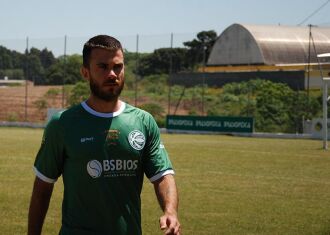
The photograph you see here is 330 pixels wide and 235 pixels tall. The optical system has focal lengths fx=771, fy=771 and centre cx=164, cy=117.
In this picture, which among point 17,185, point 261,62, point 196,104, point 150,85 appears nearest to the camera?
point 17,185

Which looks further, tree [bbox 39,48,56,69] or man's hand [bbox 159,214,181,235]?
tree [bbox 39,48,56,69]

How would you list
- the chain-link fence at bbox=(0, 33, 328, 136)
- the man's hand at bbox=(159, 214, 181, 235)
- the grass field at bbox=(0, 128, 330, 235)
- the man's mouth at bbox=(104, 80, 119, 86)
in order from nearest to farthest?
1. the man's hand at bbox=(159, 214, 181, 235)
2. the man's mouth at bbox=(104, 80, 119, 86)
3. the grass field at bbox=(0, 128, 330, 235)
4. the chain-link fence at bbox=(0, 33, 328, 136)

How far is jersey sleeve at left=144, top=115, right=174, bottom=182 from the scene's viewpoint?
14.0 feet

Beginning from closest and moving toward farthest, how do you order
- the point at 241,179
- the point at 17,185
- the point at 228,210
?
the point at 228,210 < the point at 17,185 < the point at 241,179

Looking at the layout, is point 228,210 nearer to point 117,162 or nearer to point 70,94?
point 117,162

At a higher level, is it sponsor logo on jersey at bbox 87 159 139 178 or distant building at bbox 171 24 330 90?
distant building at bbox 171 24 330 90

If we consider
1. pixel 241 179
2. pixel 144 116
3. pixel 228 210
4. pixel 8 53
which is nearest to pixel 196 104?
pixel 8 53

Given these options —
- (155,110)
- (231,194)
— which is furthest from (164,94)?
(231,194)

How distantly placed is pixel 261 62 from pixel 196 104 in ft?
63.0

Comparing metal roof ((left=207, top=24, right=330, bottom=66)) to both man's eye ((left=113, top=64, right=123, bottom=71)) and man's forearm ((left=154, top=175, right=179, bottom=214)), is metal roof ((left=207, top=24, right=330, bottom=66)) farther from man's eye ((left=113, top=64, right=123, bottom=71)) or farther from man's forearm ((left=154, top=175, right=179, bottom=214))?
man's eye ((left=113, top=64, right=123, bottom=71))

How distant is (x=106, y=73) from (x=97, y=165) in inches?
19.4

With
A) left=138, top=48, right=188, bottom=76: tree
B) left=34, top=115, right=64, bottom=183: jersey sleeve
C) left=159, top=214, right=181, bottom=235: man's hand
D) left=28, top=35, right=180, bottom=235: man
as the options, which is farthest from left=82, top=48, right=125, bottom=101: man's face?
left=138, top=48, right=188, bottom=76: tree

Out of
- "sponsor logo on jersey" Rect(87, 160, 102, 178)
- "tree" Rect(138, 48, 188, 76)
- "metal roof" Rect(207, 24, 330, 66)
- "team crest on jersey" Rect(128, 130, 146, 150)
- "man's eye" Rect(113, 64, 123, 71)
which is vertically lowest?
"sponsor logo on jersey" Rect(87, 160, 102, 178)

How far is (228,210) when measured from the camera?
39.7 feet
